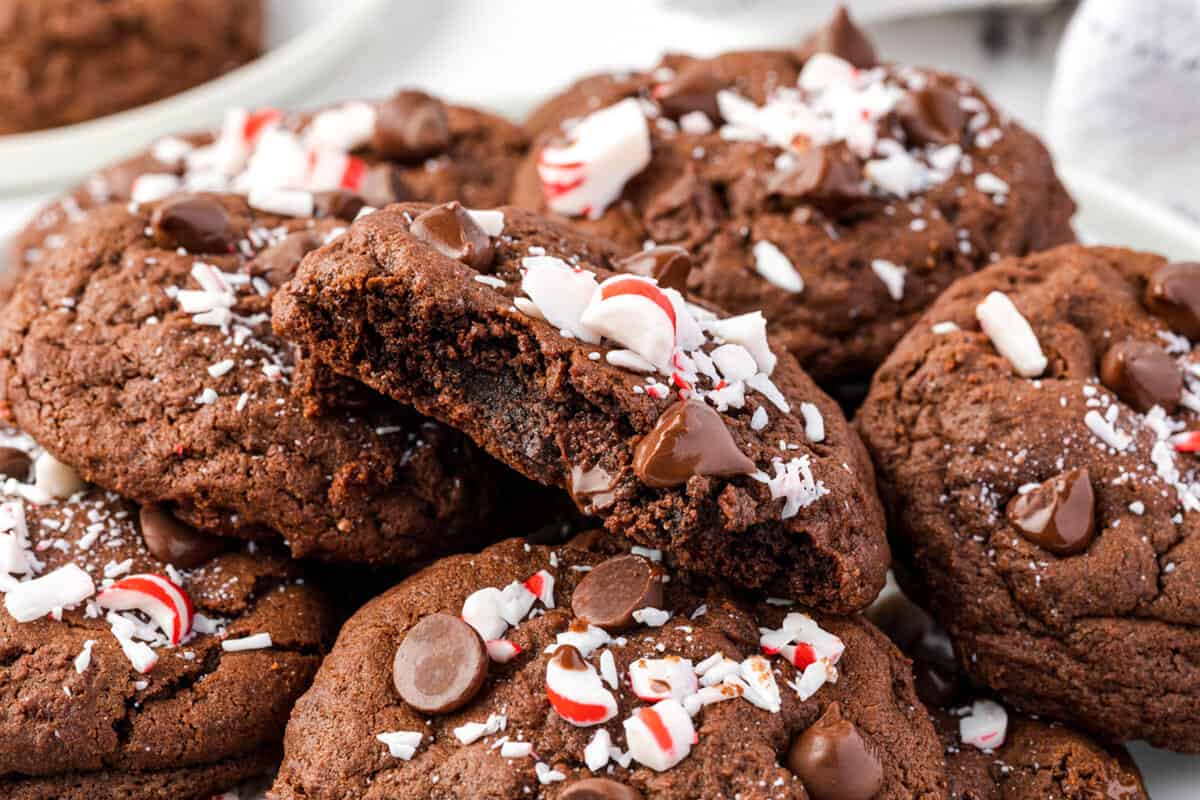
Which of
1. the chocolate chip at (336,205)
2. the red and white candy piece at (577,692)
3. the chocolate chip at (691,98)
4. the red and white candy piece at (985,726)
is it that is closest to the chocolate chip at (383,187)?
the chocolate chip at (336,205)

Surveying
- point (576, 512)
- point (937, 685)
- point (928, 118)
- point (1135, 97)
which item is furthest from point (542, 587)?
point (1135, 97)

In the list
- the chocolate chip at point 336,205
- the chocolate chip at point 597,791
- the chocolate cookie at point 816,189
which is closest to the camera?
the chocolate chip at point 597,791

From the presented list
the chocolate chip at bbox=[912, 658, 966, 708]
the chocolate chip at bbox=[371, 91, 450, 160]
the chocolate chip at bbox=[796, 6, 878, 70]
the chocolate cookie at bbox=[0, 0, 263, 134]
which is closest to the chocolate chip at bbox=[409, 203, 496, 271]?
the chocolate chip at bbox=[371, 91, 450, 160]

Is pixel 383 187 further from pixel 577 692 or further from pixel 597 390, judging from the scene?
pixel 577 692

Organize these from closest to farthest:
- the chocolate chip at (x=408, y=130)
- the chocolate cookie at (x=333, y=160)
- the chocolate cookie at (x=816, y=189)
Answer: the chocolate cookie at (x=816, y=189) → the chocolate cookie at (x=333, y=160) → the chocolate chip at (x=408, y=130)

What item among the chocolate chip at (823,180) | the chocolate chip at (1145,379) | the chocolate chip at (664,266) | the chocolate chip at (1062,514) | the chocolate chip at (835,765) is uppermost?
the chocolate chip at (664,266)

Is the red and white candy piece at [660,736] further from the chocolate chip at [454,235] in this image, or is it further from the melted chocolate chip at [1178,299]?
the melted chocolate chip at [1178,299]

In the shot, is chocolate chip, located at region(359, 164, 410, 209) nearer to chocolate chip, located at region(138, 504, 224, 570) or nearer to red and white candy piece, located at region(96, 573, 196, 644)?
chocolate chip, located at region(138, 504, 224, 570)
